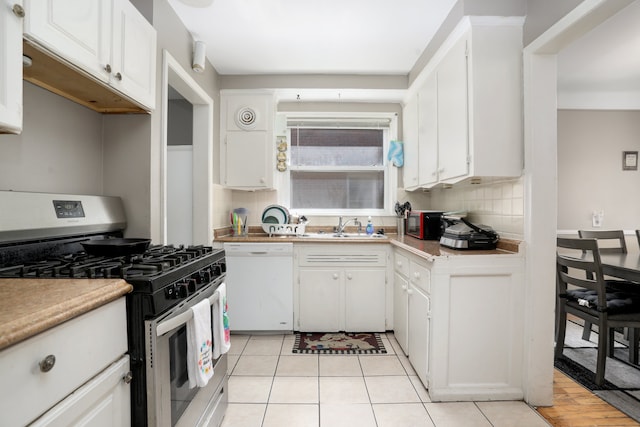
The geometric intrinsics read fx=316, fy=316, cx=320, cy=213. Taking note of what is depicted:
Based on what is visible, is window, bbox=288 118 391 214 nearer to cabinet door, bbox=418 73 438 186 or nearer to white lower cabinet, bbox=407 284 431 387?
cabinet door, bbox=418 73 438 186

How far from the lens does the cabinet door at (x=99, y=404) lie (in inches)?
29.7

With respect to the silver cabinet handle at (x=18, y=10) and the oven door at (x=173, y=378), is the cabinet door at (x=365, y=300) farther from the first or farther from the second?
the silver cabinet handle at (x=18, y=10)

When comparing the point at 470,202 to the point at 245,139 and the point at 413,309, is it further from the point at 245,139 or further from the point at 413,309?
the point at 245,139

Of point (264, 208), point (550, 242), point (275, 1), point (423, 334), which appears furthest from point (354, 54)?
point (423, 334)

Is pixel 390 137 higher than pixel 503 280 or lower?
higher

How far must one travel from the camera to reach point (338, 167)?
3615 millimetres

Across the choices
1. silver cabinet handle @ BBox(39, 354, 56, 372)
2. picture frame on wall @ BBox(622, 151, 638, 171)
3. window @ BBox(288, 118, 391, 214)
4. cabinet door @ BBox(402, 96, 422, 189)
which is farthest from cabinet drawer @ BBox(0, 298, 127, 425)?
picture frame on wall @ BBox(622, 151, 638, 171)

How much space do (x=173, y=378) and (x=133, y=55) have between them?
4.91 ft

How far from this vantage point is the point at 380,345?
269cm

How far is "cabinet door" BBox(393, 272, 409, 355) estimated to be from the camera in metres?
2.44

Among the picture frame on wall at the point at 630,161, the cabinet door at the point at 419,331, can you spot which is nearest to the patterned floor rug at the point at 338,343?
the cabinet door at the point at 419,331

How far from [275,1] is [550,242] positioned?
7.47ft

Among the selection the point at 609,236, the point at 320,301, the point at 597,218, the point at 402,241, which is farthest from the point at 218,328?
the point at 597,218

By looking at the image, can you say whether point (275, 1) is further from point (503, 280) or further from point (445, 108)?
point (503, 280)
